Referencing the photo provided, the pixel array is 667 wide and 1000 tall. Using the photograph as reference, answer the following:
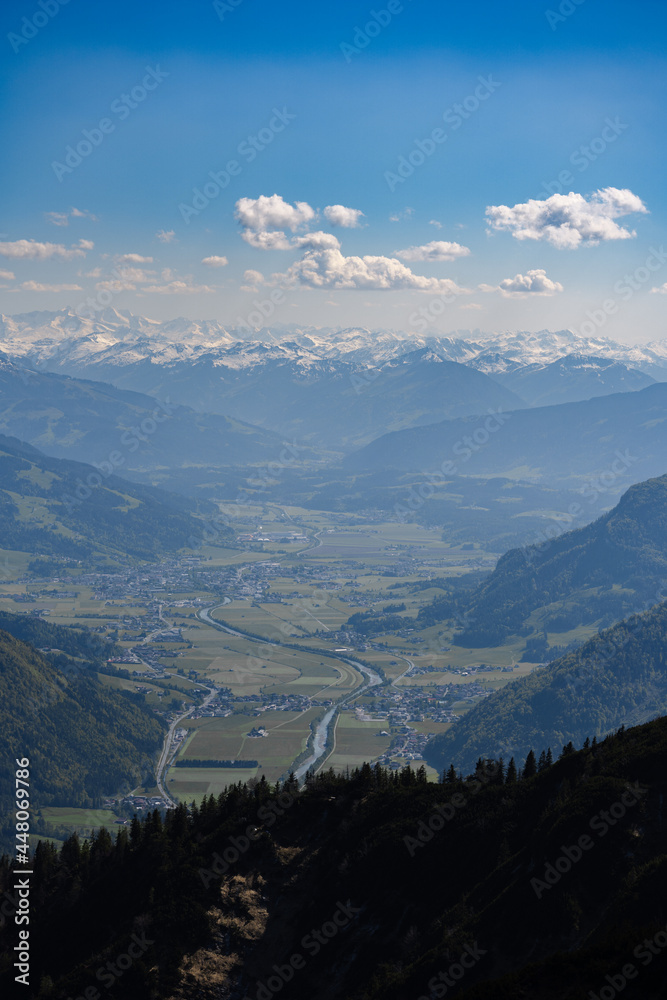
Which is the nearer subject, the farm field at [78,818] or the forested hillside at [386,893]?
the forested hillside at [386,893]

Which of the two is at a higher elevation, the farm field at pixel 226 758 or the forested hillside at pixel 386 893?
the forested hillside at pixel 386 893

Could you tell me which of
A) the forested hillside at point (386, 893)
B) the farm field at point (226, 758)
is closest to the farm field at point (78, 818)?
the farm field at point (226, 758)

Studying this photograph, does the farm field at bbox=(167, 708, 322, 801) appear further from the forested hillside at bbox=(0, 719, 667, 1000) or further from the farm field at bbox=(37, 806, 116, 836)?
the forested hillside at bbox=(0, 719, 667, 1000)

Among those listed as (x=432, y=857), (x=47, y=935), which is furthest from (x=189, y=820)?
(x=432, y=857)

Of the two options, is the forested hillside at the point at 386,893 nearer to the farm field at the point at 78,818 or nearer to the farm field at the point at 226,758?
the farm field at the point at 78,818

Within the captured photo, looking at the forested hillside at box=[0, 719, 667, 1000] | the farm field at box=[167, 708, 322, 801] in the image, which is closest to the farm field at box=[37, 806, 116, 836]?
the farm field at box=[167, 708, 322, 801]

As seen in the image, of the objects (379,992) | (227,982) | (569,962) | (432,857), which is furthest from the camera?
(432,857)

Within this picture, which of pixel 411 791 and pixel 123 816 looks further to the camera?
pixel 123 816

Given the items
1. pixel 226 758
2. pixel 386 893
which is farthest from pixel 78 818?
pixel 386 893

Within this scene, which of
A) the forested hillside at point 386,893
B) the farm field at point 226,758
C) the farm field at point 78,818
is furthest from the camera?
the farm field at point 226,758

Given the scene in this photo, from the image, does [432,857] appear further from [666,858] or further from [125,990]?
[125,990]

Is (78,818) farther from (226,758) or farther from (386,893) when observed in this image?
(386,893)
